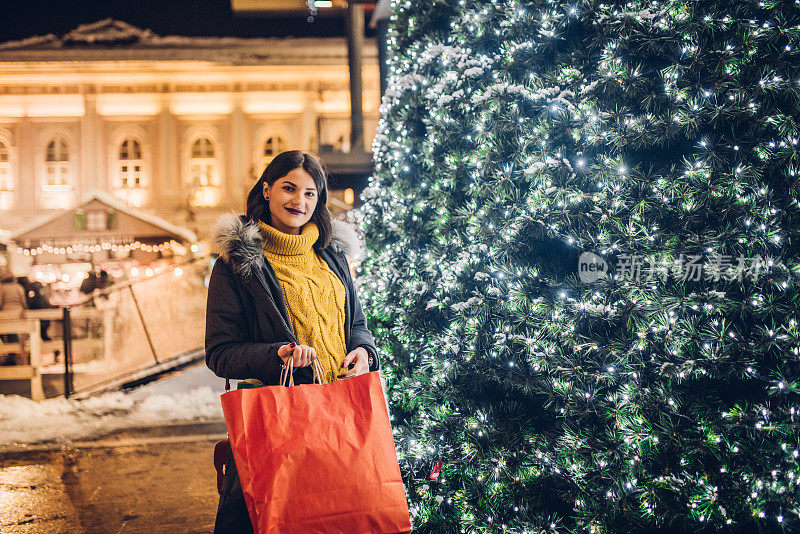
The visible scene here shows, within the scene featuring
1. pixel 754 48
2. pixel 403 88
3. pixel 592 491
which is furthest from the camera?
pixel 403 88

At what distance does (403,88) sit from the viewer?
10.4ft

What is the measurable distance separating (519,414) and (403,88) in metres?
2.04

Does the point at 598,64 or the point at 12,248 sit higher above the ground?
the point at 598,64

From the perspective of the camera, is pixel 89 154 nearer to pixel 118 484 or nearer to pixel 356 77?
pixel 356 77

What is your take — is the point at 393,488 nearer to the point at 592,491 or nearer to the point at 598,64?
the point at 592,491

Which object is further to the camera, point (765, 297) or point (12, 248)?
point (12, 248)

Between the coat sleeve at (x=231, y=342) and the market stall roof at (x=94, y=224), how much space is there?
4193 millimetres

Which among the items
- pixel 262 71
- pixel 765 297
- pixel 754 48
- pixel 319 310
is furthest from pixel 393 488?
pixel 262 71

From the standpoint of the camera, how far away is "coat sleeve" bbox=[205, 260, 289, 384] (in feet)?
5.94

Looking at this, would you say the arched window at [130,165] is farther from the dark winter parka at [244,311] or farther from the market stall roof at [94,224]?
the dark winter parka at [244,311]

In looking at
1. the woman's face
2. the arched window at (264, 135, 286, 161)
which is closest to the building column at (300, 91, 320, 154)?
the arched window at (264, 135, 286, 161)

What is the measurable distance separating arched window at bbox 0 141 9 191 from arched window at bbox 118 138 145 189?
1.10 metres

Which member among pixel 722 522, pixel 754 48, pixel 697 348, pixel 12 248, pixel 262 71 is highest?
pixel 262 71

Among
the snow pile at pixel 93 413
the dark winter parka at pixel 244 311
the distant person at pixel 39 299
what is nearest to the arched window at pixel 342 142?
the snow pile at pixel 93 413
